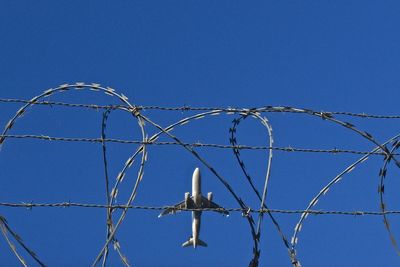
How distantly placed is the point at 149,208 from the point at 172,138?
1.03m

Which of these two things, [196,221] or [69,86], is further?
[196,221]

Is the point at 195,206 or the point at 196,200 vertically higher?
the point at 196,200

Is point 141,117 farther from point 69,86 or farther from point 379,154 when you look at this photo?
point 379,154

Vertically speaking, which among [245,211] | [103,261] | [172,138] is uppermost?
[172,138]

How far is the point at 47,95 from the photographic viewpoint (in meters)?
13.0

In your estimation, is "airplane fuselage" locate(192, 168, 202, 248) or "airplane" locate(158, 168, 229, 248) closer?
"airplane" locate(158, 168, 229, 248)

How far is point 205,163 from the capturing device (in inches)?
518

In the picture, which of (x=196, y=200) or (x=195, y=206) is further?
(x=196, y=200)

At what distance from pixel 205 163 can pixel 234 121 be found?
3.35ft

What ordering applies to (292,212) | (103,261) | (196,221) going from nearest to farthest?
(103,261) → (292,212) → (196,221)

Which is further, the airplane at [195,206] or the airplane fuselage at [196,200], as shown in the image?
the airplane fuselage at [196,200]

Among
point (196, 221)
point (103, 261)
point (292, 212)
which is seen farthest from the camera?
point (196, 221)


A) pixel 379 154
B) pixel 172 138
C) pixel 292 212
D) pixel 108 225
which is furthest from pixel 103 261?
pixel 379 154

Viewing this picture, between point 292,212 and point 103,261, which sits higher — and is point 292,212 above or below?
above
